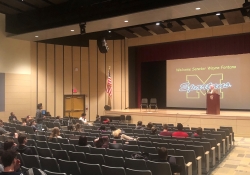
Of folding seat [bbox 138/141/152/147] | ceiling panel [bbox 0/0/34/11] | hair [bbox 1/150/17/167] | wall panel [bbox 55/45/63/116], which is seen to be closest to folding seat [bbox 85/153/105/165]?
folding seat [bbox 138/141/152/147]

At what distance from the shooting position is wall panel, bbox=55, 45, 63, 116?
17.3 meters

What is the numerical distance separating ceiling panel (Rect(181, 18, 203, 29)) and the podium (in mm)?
4145

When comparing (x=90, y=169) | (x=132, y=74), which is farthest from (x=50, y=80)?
(x=90, y=169)

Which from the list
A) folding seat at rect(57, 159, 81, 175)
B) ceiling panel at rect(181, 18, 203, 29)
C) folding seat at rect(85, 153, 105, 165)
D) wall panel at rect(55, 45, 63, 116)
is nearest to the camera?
folding seat at rect(57, 159, 81, 175)

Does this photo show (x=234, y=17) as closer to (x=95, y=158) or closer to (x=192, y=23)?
(x=192, y=23)

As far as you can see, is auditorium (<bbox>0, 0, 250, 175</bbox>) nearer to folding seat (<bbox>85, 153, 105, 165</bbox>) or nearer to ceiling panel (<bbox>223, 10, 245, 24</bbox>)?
ceiling panel (<bbox>223, 10, 245, 24</bbox>)

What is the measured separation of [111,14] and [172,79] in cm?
834

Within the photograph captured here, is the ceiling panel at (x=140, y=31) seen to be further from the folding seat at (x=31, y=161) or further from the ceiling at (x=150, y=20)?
the folding seat at (x=31, y=161)

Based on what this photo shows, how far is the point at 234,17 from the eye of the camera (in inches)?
538

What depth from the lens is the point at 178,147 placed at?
21.0 feet

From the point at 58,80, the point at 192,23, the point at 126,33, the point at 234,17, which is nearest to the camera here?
the point at 234,17

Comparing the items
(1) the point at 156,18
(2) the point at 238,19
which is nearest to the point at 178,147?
(1) the point at 156,18

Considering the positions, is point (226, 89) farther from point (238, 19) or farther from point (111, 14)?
point (111, 14)

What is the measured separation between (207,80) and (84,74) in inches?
314
